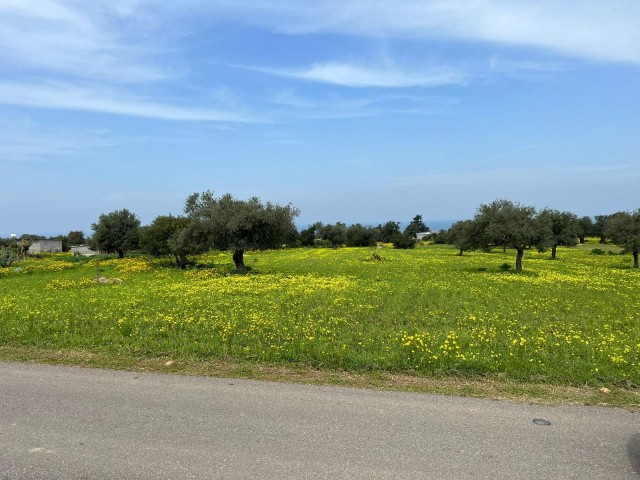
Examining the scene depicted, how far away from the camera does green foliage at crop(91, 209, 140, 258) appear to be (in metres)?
67.0

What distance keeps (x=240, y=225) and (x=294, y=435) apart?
3070 cm

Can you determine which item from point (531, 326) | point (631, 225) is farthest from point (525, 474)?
point (631, 225)

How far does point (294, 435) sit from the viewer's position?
5.73 m

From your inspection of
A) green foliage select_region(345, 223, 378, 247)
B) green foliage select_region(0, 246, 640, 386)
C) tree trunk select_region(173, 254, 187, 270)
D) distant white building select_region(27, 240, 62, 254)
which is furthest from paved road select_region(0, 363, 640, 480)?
green foliage select_region(345, 223, 378, 247)

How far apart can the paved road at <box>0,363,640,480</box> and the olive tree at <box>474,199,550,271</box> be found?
1324 inches

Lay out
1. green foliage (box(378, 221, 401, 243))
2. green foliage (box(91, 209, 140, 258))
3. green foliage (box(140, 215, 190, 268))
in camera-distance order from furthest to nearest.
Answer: green foliage (box(378, 221, 401, 243)) < green foliage (box(91, 209, 140, 258)) < green foliage (box(140, 215, 190, 268))

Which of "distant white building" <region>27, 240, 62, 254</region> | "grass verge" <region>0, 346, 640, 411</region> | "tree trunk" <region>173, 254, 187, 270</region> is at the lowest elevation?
"grass verge" <region>0, 346, 640, 411</region>

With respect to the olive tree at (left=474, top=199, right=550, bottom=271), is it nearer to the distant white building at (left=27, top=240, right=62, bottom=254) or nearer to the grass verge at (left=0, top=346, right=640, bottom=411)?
the grass verge at (left=0, top=346, right=640, bottom=411)

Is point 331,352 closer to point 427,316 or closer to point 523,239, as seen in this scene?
point 427,316

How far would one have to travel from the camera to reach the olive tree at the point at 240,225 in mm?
36000

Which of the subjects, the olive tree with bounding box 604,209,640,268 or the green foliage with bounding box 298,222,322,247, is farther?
the green foliage with bounding box 298,222,322,247

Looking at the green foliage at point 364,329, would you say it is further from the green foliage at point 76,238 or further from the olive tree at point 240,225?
the green foliage at point 76,238

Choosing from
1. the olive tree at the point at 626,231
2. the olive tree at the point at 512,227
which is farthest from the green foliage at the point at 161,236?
the olive tree at the point at 626,231

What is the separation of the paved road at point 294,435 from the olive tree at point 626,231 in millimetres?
47383
